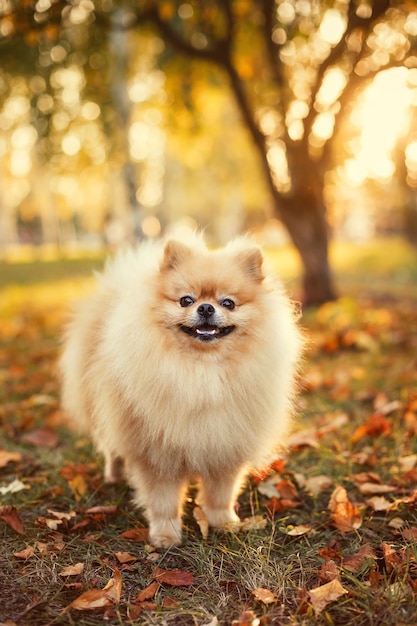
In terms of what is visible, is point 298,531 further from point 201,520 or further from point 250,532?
point 201,520

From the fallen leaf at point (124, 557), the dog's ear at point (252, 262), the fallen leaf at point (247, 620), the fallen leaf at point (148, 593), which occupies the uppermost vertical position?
the dog's ear at point (252, 262)

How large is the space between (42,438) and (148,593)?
6.71 ft

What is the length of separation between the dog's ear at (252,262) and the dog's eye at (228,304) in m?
0.21

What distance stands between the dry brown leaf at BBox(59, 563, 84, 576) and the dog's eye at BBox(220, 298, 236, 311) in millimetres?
1334

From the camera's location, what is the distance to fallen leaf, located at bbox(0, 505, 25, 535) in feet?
9.35

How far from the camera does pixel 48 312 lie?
945 centimetres

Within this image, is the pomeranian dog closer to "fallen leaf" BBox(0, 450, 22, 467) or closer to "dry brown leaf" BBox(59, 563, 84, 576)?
"dry brown leaf" BBox(59, 563, 84, 576)

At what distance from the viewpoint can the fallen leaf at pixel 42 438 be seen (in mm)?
4102

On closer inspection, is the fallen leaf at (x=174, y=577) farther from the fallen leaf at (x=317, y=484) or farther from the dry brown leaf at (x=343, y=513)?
the fallen leaf at (x=317, y=484)

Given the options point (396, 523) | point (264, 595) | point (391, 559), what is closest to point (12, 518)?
point (264, 595)

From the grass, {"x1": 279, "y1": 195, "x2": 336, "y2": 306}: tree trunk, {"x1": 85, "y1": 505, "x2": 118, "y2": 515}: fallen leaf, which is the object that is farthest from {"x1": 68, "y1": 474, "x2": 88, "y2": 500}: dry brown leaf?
{"x1": 279, "y1": 195, "x2": 336, "y2": 306}: tree trunk

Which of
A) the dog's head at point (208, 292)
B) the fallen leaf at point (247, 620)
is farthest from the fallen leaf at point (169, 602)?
the dog's head at point (208, 292)

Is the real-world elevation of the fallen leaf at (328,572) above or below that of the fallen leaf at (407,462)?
above

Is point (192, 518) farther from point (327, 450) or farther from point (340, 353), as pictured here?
point (340, 353)
